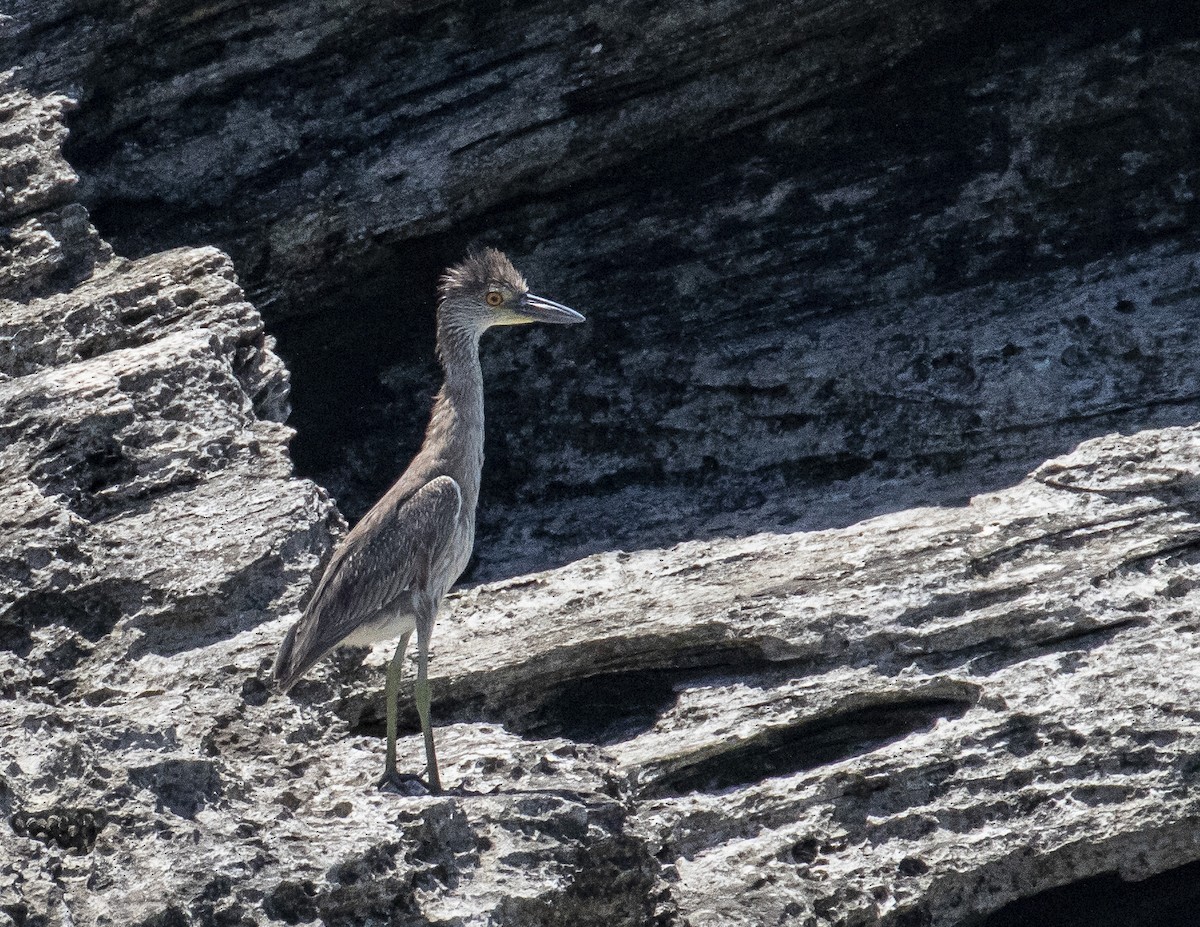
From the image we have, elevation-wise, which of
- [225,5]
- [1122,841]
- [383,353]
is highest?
[225,5]

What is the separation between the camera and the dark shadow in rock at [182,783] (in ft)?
19.4

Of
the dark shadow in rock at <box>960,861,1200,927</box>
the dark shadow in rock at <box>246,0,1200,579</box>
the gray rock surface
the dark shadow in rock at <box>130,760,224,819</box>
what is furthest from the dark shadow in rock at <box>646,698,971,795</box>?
the dark shadow in rock at <box>246,0,1200,579</box>

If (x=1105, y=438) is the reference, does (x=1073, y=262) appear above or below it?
above

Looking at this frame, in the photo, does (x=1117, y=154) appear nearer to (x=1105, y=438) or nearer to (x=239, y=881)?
(x=1105, y=438)

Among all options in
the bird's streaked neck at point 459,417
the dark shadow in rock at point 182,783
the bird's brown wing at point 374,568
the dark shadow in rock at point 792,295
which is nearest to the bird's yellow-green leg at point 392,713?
the bird's brown wing at point 374,568

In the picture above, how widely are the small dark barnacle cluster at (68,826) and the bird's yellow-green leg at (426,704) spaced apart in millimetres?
1505

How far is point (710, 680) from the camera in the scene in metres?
7.61

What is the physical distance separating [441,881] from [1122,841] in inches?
125

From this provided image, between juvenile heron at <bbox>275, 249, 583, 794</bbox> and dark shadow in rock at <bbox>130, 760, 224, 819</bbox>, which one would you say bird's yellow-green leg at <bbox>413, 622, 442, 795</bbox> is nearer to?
juvenile heron at <bbox>275, 249, 583, 794</bbox>

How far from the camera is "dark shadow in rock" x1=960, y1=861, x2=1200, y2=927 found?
7.24m

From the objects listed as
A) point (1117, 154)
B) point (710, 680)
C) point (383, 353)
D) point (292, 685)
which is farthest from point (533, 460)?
point (1117, 154)

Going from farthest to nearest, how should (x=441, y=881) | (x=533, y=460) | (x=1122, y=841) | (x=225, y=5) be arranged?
(x=533, y=460), (x=225, y=5), (x=1122, y=841), (x=441, y=881)

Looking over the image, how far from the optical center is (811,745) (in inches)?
287

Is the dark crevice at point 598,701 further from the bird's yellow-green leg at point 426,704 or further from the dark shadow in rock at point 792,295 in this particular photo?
the dark shadow in rock at point 792,295
